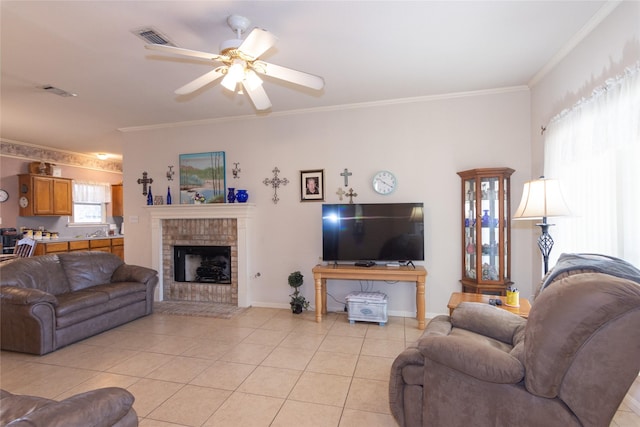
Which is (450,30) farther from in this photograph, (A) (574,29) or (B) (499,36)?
(A) (574,29)

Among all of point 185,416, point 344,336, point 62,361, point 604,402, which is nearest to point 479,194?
point 344,336

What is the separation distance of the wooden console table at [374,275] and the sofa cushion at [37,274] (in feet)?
10.00

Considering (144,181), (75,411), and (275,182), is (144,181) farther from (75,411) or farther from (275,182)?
(75,411)

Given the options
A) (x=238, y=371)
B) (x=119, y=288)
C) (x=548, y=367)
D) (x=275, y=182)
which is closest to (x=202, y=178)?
(x=275, y=182)

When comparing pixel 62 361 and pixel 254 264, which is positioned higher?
pixel 254 264

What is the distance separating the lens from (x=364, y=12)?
2.29 m

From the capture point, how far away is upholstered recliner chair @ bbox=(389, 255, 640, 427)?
52.7 inches

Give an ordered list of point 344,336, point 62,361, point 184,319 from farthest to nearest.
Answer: point 184,319
point 344,336
point 62,361

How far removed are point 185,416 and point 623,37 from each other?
12.9 ft

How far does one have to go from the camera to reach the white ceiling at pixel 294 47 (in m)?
2.24

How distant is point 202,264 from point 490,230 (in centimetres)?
414

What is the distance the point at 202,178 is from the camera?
487 cm

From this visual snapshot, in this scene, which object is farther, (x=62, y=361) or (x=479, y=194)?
(x=479, y=194)

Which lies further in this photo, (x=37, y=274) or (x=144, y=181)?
(x=144, y=181)
